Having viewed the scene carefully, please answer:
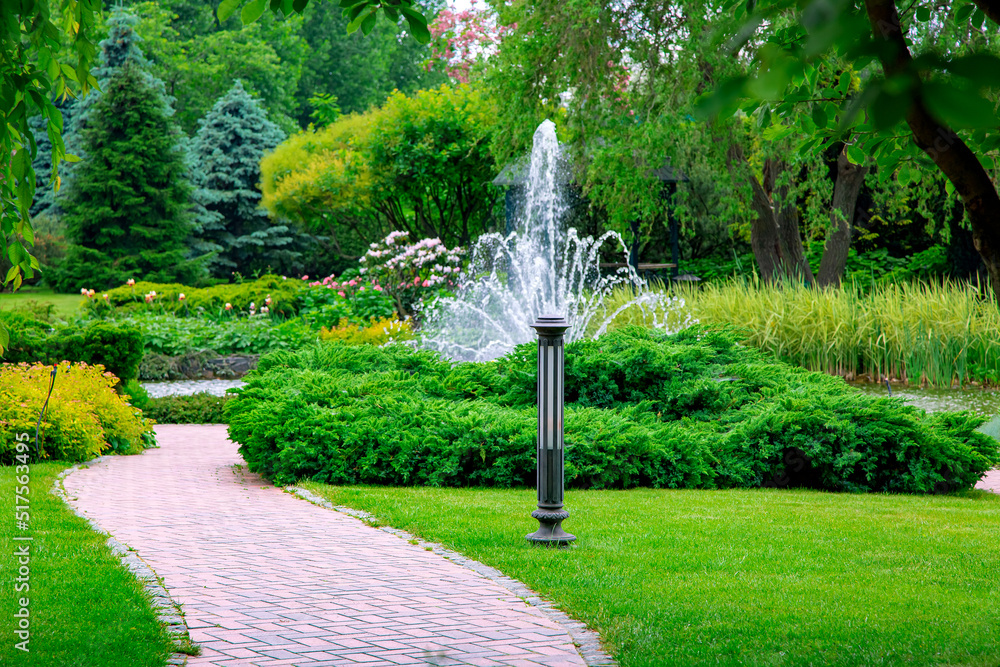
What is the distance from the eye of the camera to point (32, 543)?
491 cm

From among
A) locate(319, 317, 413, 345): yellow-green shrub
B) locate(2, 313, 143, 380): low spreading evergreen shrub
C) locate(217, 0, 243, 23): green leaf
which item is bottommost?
locate(2, 313, 143, 380): low spreading evergreen shrub

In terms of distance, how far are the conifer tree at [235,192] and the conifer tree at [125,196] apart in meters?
1.99

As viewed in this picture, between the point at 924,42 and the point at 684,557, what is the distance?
920 cm

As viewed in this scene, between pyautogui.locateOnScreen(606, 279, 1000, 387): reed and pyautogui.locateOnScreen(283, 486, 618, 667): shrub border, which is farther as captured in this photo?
pyautogui.locateOnScreen(606, 279, 1000, 387): reed

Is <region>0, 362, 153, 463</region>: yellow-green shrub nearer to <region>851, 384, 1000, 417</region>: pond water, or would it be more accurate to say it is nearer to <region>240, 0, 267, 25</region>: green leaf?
<region>240, 0, 267, 25</region>: green leaf

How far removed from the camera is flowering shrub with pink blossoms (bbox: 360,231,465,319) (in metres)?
18.2

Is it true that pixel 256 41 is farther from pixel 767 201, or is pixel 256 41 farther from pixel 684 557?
pixel 684 557

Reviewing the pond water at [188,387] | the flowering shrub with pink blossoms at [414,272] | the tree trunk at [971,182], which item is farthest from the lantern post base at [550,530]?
the flowering shrub with pink blossoms at [414,272]

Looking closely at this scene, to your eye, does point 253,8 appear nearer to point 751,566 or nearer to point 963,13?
point 963,13

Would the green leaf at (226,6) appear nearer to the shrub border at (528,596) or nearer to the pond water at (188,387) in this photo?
the shrub border at (528,596)

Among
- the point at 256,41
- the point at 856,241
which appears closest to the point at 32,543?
the point at 856,241

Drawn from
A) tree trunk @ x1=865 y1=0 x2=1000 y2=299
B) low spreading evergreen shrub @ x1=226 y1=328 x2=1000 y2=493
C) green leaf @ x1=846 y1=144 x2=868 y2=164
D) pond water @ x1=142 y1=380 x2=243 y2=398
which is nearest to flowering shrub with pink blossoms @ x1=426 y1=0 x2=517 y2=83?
pond water @ x1=142 y1=380 x2=243 y2=398

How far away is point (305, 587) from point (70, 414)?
4.59 metres

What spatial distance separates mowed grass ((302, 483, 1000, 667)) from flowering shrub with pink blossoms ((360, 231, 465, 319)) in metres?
11.4
